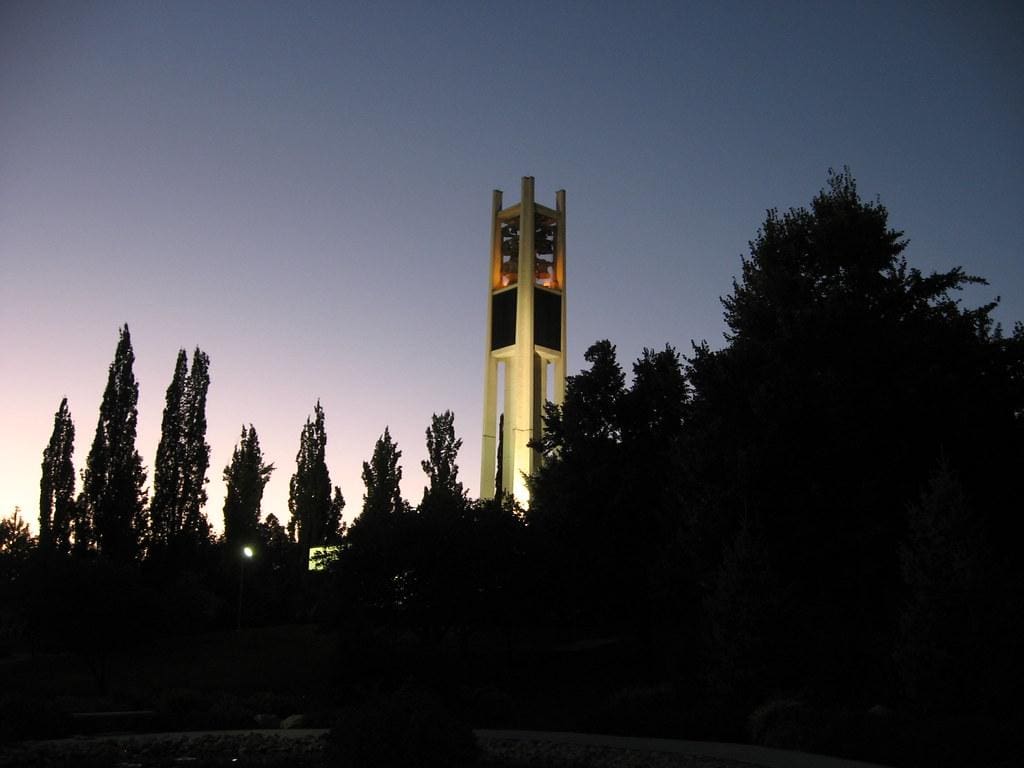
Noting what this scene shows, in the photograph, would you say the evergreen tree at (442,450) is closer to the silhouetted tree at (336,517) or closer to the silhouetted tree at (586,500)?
the silhouetted tree at (336,517)

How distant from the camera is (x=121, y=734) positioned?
16656 mm

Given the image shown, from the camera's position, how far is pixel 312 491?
54031mm

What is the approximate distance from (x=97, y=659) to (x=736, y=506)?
69.0 ft

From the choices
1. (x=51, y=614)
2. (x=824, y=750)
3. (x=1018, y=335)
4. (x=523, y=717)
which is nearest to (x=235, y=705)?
(x=523, y=717)

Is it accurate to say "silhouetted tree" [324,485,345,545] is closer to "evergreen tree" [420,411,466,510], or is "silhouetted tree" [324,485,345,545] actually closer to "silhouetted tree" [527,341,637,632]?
"evergreen tree" [420,411,466,510]

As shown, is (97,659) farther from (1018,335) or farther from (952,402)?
(1018,335)

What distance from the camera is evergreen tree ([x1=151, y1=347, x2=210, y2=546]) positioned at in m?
43.2

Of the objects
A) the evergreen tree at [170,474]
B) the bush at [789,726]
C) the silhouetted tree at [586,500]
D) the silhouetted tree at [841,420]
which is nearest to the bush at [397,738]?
the bush at [789,726]

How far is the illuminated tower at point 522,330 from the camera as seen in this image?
46781 mm

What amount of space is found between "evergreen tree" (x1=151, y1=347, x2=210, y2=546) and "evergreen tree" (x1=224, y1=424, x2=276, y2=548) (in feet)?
20.5

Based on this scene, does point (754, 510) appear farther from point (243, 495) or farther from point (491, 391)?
point (243, 495)

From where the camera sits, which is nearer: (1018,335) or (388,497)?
(1018,335)

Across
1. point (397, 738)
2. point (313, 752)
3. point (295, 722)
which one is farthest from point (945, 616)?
point (295, 722)

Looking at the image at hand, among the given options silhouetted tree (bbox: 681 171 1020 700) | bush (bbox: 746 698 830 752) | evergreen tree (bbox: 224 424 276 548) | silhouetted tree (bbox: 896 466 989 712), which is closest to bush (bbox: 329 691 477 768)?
bush (bbox: 746 698 830 752)
